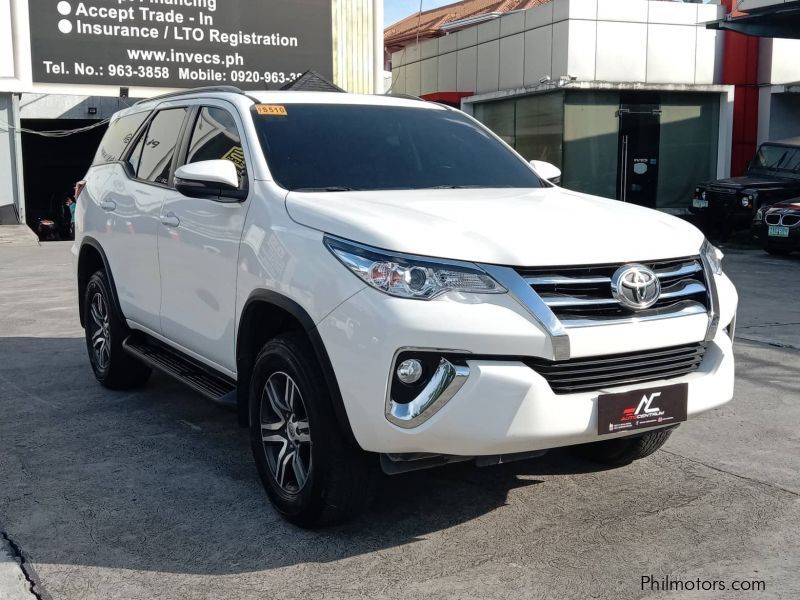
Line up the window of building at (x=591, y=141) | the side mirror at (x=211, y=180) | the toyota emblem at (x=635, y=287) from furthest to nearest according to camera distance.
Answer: the window of building at (x=591, y=141) < the side mirror at (x=211, y=180) < the toyota emblem at (x=635, y=287)

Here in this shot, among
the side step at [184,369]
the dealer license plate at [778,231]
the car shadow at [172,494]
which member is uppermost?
the side step at [184,369]

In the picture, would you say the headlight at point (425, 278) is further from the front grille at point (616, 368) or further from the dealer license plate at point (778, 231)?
the dealer license plate at point (778, 231)

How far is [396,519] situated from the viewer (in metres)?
3.97

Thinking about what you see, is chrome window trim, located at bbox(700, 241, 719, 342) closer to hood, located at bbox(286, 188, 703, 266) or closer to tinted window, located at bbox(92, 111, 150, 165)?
hood, located at bbox(286, 188, 703, 266)

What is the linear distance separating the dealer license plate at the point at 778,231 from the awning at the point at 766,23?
4.37m

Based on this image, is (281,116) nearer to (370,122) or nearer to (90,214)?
(370,122)

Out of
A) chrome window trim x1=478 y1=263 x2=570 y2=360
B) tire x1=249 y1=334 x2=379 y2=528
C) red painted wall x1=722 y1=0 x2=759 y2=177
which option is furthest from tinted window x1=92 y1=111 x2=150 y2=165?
red painted wall x1=722 y1=0 x2=759 y2=177

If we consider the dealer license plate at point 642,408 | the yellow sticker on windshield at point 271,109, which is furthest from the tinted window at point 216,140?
the dealer license plate at point 642,408

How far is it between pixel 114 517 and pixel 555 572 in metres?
1.87

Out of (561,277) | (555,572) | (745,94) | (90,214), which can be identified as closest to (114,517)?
(555,572)

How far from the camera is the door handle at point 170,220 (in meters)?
4.92

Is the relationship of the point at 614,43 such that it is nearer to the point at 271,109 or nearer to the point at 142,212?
the point at 142,212

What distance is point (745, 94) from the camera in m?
24.4

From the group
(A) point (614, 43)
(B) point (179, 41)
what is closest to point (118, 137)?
(B) point (179, 41)
